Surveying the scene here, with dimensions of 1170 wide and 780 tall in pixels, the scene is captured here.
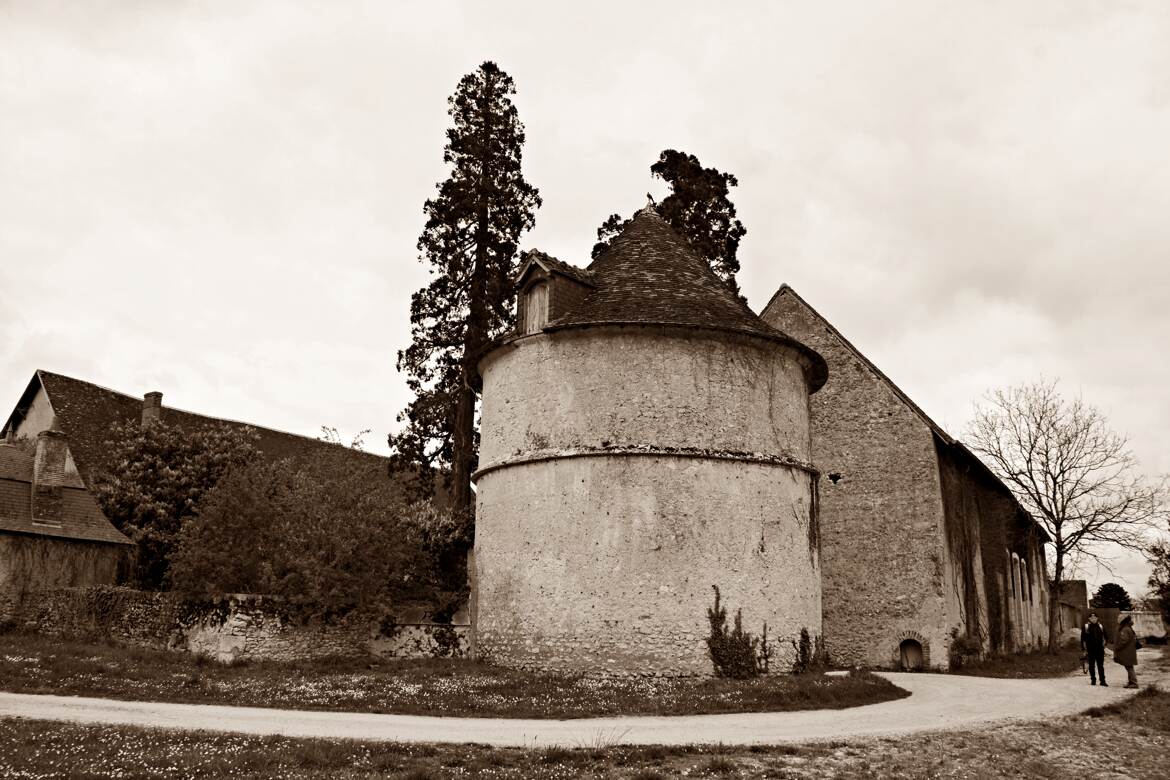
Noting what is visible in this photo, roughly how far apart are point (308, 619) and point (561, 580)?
5600 millimetres

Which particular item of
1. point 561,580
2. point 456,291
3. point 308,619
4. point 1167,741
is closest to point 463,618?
point 308,619

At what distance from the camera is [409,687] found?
560 inches

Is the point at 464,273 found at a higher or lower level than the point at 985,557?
higher

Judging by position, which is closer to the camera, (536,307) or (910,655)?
(536,307)

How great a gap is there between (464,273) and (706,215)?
8443 millimetres

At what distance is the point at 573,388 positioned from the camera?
17859mm

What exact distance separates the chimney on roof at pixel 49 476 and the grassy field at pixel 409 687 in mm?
8331

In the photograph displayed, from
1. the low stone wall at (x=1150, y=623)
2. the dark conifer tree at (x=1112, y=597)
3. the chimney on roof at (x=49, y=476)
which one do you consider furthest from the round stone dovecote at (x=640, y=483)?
the dark conifer tree at (x=1112, y=597)

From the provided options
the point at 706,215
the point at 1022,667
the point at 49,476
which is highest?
the point at 706,215

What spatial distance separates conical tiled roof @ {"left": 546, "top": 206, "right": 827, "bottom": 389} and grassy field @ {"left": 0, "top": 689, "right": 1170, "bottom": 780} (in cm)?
940

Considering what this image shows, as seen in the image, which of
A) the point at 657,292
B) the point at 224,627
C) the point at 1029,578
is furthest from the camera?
the point at 1029,578

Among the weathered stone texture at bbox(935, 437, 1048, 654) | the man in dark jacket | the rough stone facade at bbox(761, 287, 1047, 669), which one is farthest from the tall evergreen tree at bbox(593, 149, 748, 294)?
the man in dark jacket

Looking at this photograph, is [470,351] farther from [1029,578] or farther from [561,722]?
[1029,578]

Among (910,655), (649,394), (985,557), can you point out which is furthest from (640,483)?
(985,557)
